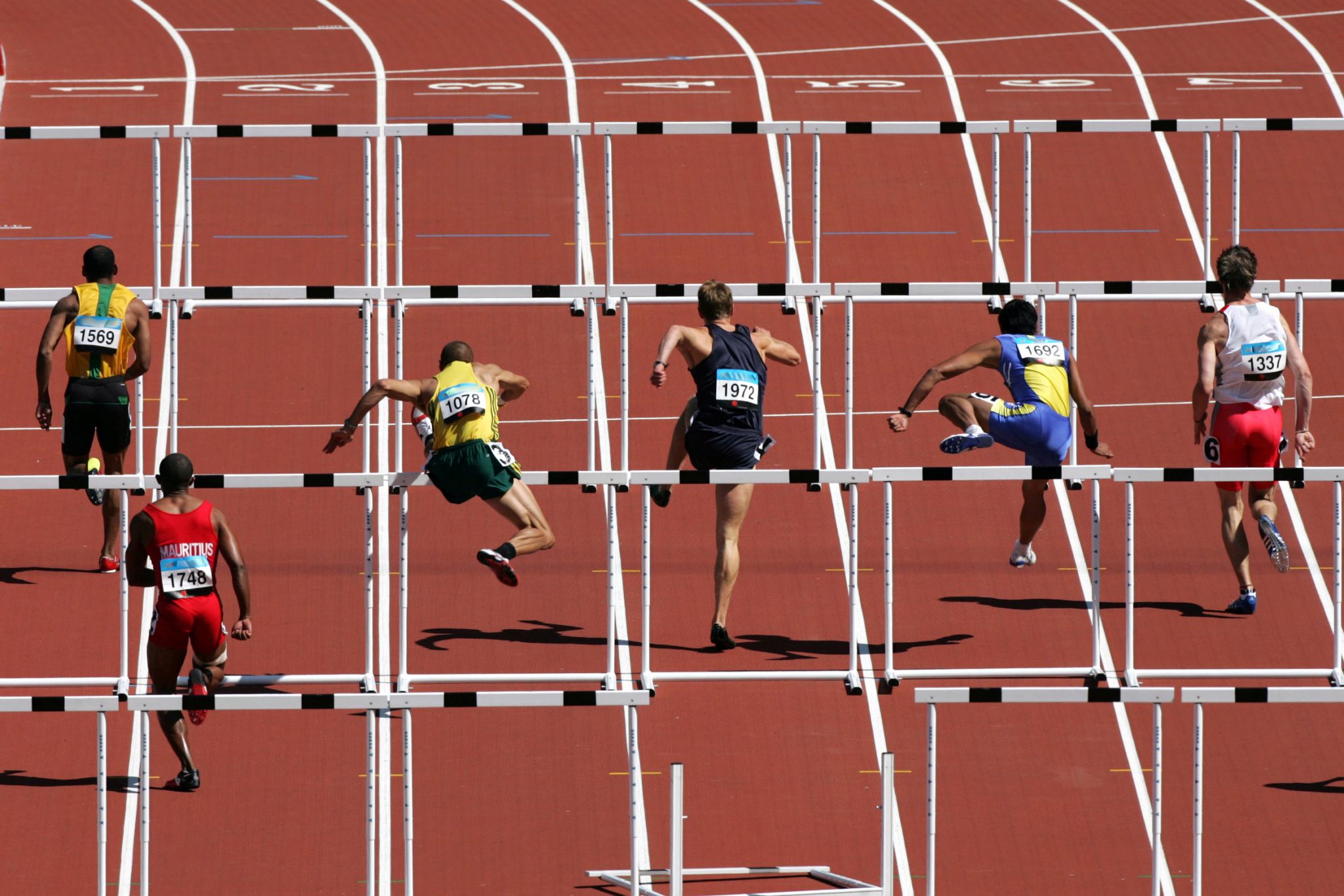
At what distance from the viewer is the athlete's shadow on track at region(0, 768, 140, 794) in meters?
11.9

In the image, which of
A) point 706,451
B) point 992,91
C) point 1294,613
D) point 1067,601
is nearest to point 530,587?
point 706,451

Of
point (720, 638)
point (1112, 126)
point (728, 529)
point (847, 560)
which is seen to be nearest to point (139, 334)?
point (728, 529)

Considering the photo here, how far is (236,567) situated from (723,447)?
9.43 ft

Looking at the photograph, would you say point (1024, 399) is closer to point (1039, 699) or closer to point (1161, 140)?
point (1039, 699)

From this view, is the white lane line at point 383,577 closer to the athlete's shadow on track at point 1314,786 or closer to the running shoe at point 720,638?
the running shoe at point 720,638

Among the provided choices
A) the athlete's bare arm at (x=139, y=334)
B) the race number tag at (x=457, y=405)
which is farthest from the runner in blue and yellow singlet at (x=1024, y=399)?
the athlete's bare arm at (x=139, y=334)

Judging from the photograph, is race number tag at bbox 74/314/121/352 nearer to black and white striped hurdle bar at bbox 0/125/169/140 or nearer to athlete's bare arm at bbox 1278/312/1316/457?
black and white striped hurdle bar at bbox 0/125/169/140

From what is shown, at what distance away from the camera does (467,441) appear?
11.9m

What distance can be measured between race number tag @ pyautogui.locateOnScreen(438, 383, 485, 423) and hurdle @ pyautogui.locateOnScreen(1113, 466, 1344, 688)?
11.2 feet

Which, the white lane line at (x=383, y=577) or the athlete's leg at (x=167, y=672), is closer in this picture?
the white lane line at (x=383, y=577)

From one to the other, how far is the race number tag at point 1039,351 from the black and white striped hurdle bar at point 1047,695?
11.5 ft

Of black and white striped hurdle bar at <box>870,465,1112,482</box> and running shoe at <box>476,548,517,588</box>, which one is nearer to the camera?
black and white striped hurdle bar at <box>870,465,1112,482</box>

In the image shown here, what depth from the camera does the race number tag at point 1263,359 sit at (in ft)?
41.0

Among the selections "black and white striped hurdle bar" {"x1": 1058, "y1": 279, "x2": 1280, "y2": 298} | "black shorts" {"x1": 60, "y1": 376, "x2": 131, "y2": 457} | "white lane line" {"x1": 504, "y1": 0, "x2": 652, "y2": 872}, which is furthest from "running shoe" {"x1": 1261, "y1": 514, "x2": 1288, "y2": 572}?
"black shorts" {"x1": 60, "y1": 376, "x2": 131, "y2": 457}
